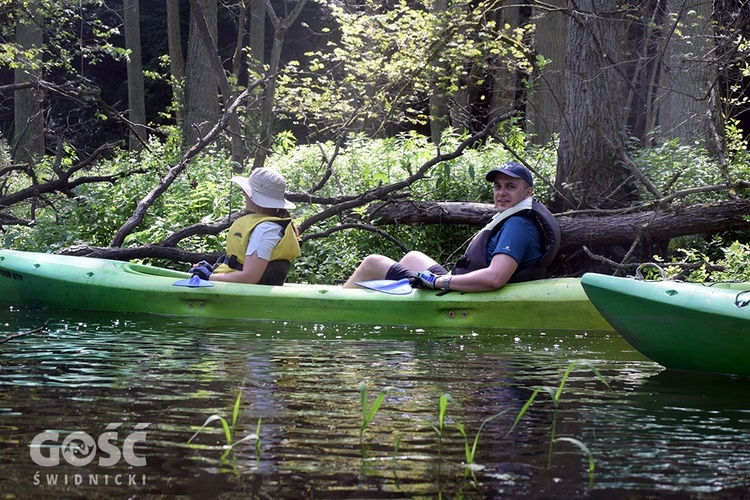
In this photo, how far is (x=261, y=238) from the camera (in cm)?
633

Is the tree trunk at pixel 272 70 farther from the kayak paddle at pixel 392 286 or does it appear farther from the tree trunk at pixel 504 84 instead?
the kayak paddle at pixel 392 286

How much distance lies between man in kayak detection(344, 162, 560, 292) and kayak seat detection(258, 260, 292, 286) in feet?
3.26

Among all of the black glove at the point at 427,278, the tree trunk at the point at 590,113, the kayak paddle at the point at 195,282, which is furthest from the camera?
the tree trunk at the point at 590,113

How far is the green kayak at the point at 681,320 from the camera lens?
4.29m

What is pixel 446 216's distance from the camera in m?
8.25

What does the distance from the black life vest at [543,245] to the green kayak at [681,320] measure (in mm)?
1218

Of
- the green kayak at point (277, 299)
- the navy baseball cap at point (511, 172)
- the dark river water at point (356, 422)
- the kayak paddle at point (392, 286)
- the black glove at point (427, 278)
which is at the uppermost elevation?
the navy baseball cap at point (511, 172)

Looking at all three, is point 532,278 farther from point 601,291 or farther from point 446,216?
point 446,216

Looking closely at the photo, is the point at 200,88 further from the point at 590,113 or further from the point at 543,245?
the point at 543,245

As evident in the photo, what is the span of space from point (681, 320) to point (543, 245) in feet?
5.48

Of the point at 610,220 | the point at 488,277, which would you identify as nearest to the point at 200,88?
the point at 610,220

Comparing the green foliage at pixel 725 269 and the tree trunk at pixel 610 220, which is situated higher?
the tree trunk at pixel 610 220

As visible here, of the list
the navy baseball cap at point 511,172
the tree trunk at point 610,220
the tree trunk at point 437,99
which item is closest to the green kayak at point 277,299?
the navy baseball cap at point 511,172

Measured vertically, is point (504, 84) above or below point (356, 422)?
above
